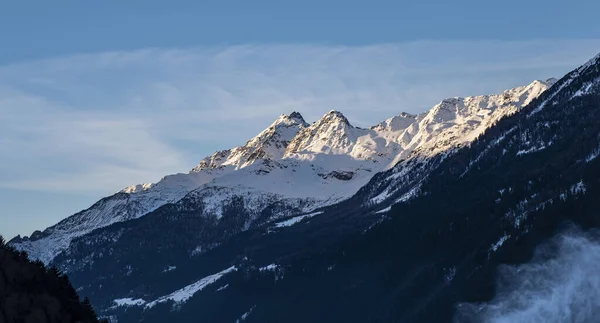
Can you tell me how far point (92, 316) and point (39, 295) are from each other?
404 inches

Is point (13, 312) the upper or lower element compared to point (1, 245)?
lower

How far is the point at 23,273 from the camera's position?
574 ft

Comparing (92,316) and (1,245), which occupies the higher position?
(1,245)

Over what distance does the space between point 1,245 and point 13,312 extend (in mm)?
33802

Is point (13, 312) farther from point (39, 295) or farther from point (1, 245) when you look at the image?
point (1, 245)

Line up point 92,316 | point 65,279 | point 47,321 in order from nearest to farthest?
point 47,321, point 92,316, point 65,279

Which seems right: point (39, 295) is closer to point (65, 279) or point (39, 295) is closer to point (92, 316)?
point (92, 316)

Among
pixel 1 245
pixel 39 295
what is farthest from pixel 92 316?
pixel 1 245

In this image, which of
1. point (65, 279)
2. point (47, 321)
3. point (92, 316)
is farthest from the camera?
point (65, 279)

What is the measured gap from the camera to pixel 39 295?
16838cm

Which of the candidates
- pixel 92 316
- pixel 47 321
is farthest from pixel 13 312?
pixel 92 316

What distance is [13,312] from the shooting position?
16162 centimetres

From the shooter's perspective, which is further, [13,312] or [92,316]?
[92,316]

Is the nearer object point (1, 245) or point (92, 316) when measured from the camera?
point (92, 316)
